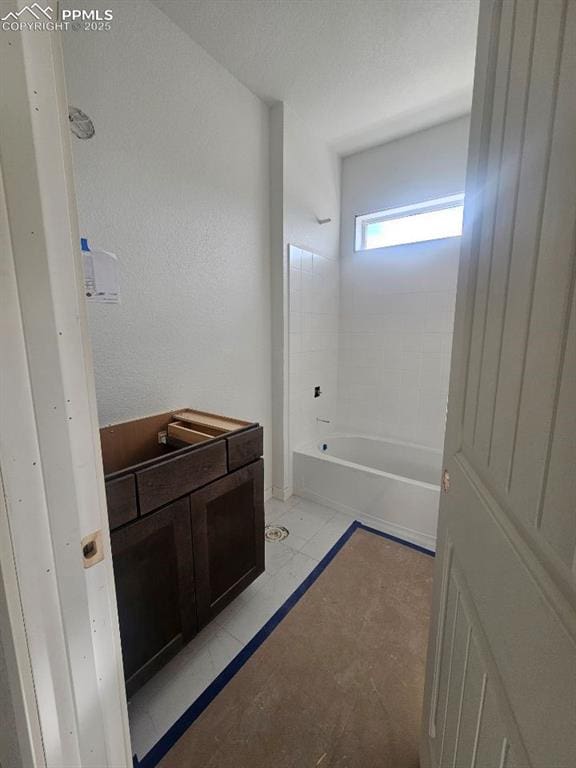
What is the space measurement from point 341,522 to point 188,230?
83.3 inches

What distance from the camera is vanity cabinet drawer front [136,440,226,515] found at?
1067mm

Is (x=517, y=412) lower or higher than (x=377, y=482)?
higher

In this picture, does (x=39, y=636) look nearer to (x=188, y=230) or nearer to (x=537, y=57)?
(x=537, y=57)

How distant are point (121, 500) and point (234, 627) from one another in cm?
94

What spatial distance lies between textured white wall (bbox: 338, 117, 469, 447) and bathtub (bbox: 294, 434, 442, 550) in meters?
0.17

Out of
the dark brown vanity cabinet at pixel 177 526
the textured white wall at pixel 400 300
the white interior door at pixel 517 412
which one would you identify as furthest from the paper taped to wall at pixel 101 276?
the textured white wall at pixel 400 300

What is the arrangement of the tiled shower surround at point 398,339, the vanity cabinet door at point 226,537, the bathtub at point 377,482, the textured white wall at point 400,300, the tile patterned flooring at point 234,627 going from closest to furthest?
the tile patterned flooring at point 234,627
the vanity cabinet door at point 226,537
the bathtub at point 377,482
the textured white wall at point 400,300
the tiled shower surround at point 398,339

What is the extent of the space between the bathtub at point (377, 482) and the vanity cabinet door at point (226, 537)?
3.05ft

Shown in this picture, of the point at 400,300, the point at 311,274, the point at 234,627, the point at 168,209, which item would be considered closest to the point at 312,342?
the point at 311,274

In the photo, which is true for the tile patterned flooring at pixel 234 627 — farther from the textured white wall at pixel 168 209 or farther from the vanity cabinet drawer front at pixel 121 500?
the textured white wall at pixel 168 209

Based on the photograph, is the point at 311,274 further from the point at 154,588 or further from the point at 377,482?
the point at 154,588

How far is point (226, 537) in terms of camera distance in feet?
4.58

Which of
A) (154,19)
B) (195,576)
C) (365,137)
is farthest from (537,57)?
(365,137)

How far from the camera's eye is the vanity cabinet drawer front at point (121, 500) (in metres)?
0.97
